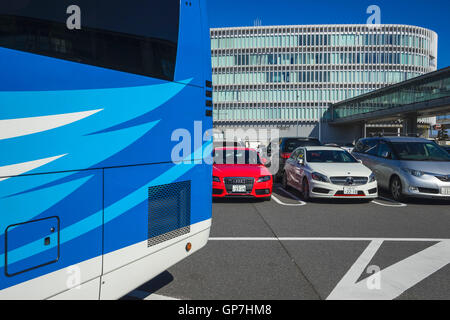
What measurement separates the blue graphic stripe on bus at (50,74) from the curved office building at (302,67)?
7547 centimetres

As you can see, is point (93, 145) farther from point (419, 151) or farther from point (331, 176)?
point (419, 151)

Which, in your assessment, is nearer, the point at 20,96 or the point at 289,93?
the point at 20,96

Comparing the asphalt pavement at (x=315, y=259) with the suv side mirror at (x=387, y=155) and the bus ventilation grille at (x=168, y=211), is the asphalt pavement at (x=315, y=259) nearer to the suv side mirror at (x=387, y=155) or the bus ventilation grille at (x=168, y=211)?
the bus ventilation grille at (x=168, y=211)

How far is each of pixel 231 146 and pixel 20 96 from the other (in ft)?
28.4

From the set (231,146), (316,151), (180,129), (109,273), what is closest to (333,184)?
(316,151)

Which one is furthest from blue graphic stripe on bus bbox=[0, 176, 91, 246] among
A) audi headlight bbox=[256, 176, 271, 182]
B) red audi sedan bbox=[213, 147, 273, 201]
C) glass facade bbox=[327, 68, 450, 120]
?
glass facade bbox=[327, 68, 450, 120]

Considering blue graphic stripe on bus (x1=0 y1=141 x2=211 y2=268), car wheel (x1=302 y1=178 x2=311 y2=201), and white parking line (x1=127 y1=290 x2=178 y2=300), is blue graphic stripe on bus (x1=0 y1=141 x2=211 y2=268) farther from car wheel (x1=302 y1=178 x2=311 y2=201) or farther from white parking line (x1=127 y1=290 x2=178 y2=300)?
car wheel (x1=302 y1=178 x2=311 y2=201)

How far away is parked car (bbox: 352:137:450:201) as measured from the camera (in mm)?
8625

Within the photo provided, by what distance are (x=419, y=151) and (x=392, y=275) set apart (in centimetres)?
741

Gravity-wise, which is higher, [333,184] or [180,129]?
[180,129]

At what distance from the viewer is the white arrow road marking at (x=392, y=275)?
11.0 ft

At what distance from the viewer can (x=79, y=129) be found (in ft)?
7.06

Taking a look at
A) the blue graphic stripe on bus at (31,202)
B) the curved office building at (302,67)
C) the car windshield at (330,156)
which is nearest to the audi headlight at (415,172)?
the car windshield at (330,156)

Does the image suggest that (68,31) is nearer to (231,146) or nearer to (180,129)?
(180,129)
